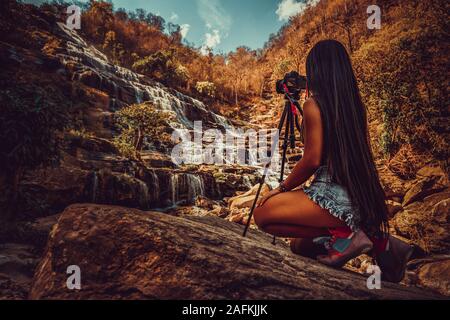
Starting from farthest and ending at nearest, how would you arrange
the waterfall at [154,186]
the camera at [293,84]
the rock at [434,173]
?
the waterfall at [154,186]
the rock at [434,173]
the camera at [293,84]

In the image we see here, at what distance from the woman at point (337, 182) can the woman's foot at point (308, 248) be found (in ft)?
0.37

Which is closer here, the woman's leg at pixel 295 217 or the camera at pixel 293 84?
the woman's leg at pixel 295 217

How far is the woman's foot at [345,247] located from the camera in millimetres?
1430

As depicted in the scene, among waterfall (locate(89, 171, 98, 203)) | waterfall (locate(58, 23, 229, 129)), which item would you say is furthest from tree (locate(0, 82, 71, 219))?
waterfall (locate(58, 23, 229, 129))

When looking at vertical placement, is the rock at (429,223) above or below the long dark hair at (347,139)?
below

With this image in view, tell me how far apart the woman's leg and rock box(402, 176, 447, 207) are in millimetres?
6649

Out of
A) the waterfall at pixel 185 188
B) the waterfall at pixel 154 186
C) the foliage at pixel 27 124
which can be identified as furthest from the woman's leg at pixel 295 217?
the waterfall at pixel 185 188

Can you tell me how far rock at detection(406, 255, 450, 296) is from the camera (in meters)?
3.74

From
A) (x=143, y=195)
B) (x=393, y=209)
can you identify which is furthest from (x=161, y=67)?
(x=393, y=209)

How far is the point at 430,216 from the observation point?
554cm

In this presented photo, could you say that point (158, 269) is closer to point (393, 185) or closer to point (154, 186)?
point (154, 186)

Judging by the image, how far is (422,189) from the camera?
655cm

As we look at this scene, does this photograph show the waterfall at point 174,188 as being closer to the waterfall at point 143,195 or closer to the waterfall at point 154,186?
the waterfall at point 154,186

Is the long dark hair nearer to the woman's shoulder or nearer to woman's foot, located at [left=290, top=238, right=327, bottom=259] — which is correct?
the woman's shoulder
